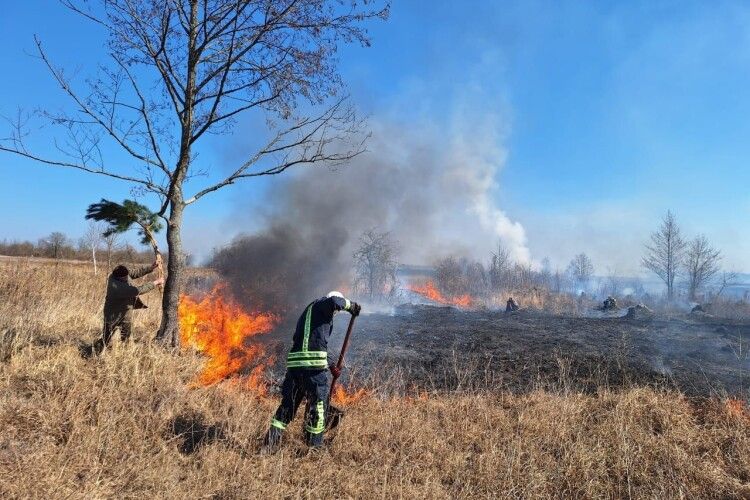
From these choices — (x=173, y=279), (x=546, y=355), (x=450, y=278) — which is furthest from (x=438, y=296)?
(x=173, y=279)

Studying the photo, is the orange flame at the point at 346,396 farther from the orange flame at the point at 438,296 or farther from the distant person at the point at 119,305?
the orange flame at the point at 438,296

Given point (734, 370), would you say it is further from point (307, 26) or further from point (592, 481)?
point (307, 26)

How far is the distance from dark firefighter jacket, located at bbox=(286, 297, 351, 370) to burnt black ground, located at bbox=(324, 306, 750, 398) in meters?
2.01

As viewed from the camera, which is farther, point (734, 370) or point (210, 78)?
point (734, 370)

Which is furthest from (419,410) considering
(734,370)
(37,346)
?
(734,370)

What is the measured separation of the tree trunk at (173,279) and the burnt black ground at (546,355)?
2801 mm

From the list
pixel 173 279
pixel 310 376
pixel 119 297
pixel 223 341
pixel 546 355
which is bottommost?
pixel 546 355

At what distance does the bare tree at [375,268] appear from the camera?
24.3 metres

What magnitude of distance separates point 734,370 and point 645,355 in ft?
5.72

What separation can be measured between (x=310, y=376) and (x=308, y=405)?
32cm

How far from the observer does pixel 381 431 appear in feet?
16.0

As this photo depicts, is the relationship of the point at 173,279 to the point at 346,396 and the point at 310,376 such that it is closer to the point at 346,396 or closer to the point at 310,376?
the point at 310,376

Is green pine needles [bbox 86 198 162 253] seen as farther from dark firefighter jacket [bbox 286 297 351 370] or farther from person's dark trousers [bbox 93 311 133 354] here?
dark firefighter jacket [bbox 286 297 351 370]

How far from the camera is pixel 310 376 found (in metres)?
4.58
